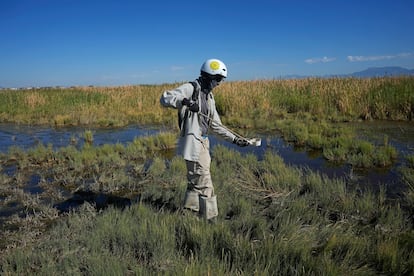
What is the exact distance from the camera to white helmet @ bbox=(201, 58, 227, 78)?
3568mm

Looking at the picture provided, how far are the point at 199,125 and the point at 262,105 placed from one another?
10987mm

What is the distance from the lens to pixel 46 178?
6.52 metres

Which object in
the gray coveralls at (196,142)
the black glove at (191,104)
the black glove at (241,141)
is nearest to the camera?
the black glove at (191,104)

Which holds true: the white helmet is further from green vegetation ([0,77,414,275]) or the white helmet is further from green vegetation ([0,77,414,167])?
green vegetation ([0,77,414,167])

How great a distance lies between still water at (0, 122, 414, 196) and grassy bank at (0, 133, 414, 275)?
0.58 metres

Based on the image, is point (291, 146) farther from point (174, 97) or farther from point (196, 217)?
point (174, 97)

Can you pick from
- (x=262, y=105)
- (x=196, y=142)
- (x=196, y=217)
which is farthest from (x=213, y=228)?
(x=262, y=105)

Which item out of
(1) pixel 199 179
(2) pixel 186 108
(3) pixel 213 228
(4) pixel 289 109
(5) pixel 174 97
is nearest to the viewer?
(3) pixel 213 228

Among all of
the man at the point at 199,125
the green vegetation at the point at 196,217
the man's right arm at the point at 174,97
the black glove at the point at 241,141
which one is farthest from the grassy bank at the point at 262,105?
the man's right arm at the point at 174,97

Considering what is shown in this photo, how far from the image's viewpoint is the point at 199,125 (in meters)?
3.86

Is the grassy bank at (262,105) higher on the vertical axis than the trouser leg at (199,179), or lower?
higher

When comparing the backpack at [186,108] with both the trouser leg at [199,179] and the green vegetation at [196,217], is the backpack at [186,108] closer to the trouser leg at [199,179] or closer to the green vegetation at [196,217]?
the trouser leg at [199,179]

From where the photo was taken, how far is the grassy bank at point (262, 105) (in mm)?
11898

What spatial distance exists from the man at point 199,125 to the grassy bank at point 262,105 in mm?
7665
